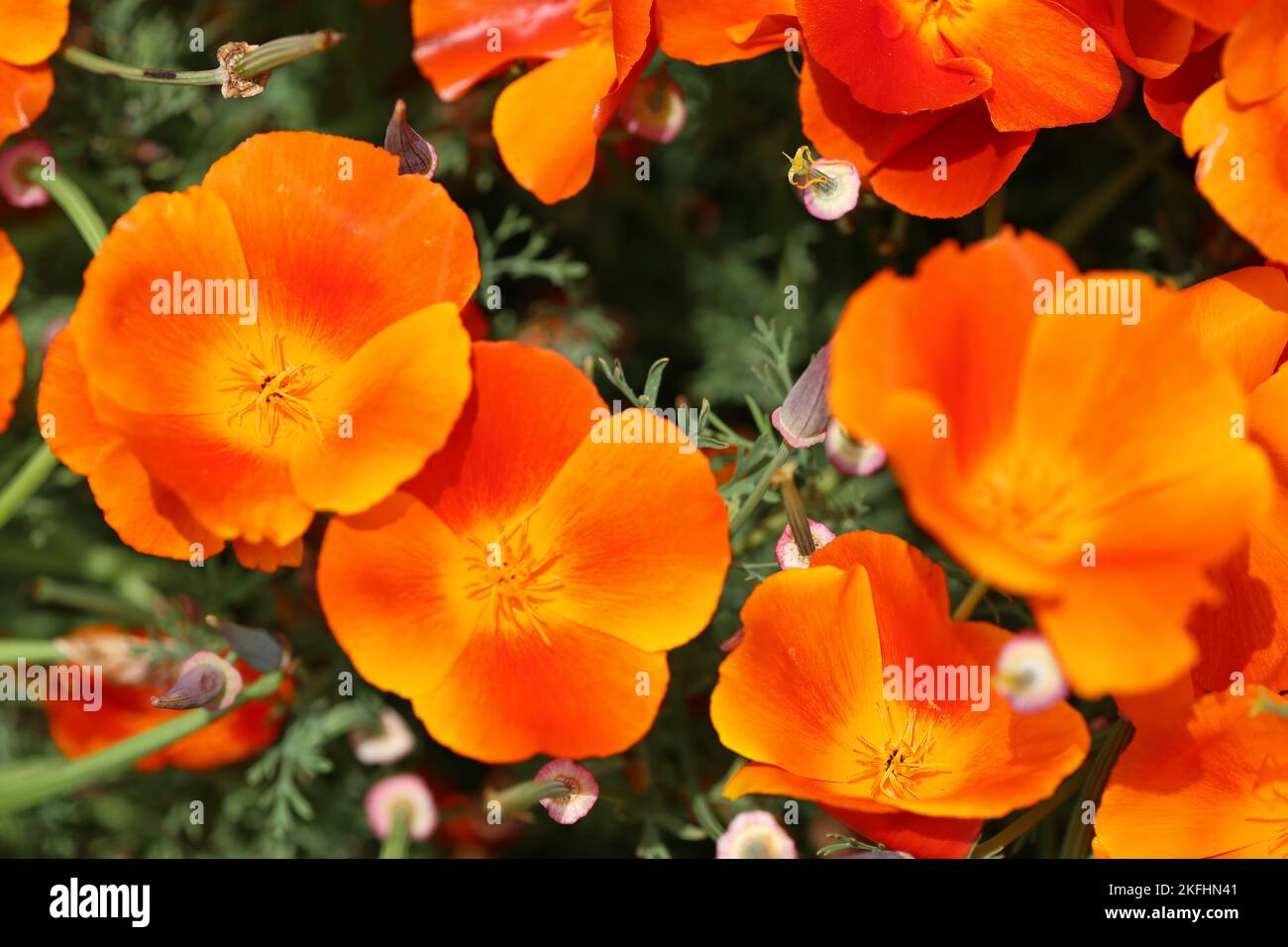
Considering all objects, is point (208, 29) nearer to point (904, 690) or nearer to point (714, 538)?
point (714, 538)

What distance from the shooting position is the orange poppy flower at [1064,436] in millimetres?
778

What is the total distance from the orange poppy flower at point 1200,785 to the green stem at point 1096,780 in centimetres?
4

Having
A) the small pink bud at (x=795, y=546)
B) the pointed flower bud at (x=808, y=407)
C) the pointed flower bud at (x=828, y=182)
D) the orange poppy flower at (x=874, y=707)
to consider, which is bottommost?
the orange poppy flower at (x=874, y=707)

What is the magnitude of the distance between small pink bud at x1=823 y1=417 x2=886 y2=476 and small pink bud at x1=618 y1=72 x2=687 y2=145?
0.44m

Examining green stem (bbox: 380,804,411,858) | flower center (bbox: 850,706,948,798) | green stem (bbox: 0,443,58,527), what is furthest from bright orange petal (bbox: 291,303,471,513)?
flower center (bbox: 850,706,948,798)

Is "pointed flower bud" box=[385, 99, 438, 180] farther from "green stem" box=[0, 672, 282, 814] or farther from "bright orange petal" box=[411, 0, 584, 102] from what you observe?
"green stem" box=[0, 672, 282, 814]

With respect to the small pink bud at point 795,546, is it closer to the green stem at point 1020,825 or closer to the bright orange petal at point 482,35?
the green stem at point 1020,825

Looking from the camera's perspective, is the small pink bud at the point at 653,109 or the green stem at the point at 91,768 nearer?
the green stem at the point at 91,768

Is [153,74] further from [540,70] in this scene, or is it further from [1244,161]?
[1244,161]

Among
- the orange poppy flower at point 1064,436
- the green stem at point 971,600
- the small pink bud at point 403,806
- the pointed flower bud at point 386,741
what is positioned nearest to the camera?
the orange poppy flower at point 1064,436

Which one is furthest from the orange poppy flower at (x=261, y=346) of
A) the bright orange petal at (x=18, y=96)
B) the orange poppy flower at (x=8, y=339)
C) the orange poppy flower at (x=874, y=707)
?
the orange poppy flower at (x=874, y=707)

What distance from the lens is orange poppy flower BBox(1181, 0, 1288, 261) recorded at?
1036mm

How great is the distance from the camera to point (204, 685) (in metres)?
1.09

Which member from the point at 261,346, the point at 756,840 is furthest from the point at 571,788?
the point at 261,346
